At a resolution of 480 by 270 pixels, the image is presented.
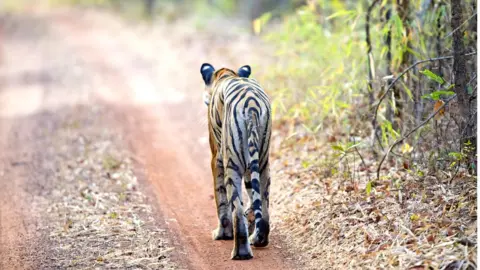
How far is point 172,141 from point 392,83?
5.94m

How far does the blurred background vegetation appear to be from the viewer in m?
7.04

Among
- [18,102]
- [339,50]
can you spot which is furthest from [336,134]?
[18,102]

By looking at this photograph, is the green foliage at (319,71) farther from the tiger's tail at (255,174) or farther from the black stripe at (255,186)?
the black stripe at (255,186)

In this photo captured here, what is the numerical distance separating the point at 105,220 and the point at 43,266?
1.37 meters

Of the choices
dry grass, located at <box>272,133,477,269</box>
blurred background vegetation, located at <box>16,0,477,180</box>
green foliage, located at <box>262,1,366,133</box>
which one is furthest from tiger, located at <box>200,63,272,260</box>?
green foliage, located at <box>262,1,366,133</box>

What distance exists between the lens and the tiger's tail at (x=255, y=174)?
6.27m

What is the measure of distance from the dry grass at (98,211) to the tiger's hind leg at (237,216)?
63 centimetres

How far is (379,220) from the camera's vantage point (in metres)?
6.62

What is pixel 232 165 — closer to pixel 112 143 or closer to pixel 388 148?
pixel 388 148

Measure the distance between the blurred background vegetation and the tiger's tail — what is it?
3.54 feet

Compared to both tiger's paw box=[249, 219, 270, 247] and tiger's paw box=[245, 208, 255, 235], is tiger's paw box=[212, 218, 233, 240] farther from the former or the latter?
tiger's paw box=[249, 219, 270, 247]

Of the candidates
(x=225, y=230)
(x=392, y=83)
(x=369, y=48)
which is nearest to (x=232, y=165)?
(x=225, y=230)

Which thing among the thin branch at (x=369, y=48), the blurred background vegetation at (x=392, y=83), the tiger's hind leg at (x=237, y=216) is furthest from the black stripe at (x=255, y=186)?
the thin branch at (x=369, y=48)

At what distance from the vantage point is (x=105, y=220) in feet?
26.4
